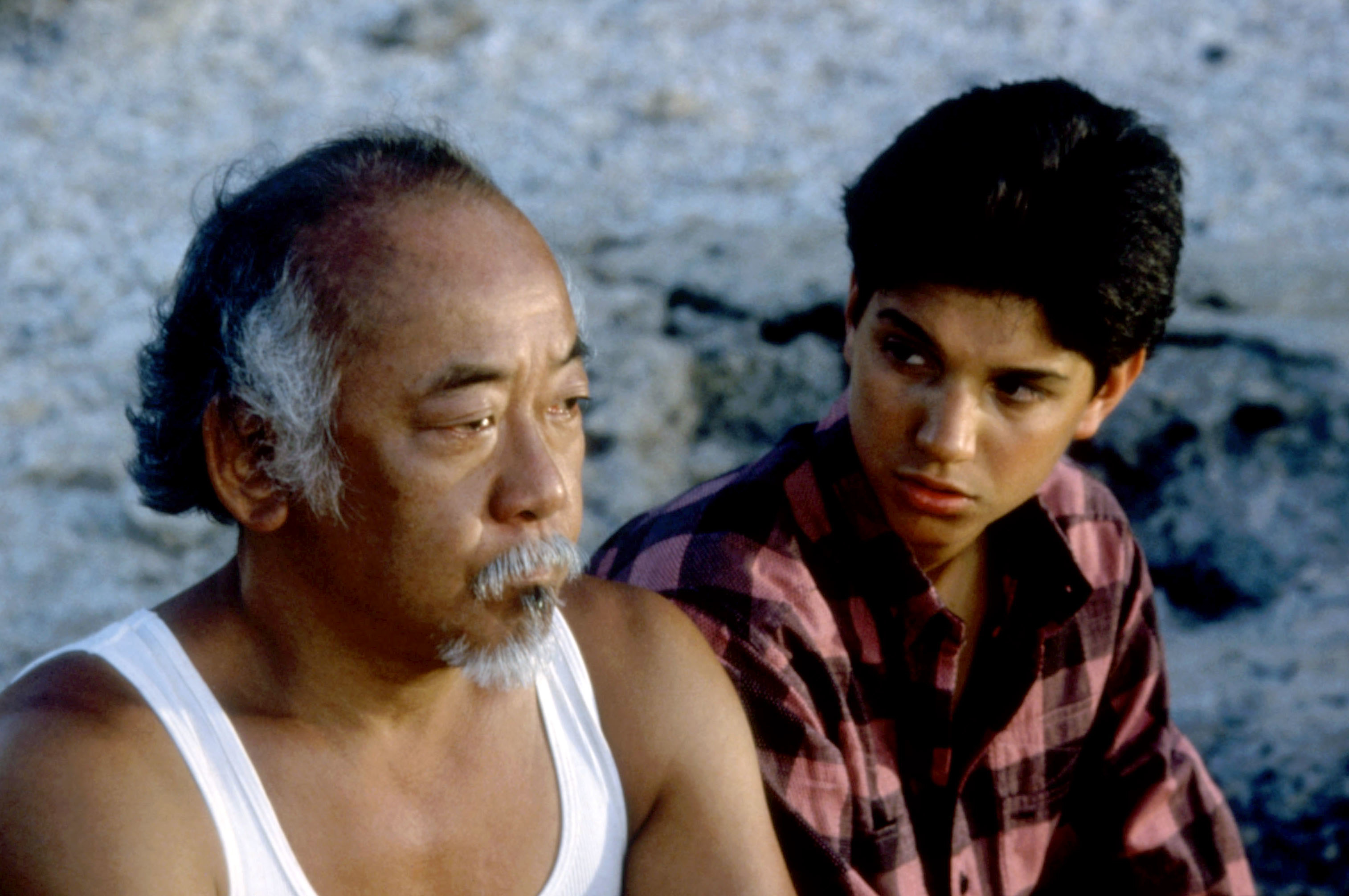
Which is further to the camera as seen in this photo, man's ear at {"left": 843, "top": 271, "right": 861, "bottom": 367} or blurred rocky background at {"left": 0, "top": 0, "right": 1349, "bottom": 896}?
blurred rocky background at {"left": 0, "top": 0, "right": 1349, "bottom": 896}

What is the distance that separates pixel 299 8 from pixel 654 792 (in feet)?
19.9


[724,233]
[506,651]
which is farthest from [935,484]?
[724,233]

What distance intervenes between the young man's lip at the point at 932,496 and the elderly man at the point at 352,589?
66 cm

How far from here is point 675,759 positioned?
75.5 inches

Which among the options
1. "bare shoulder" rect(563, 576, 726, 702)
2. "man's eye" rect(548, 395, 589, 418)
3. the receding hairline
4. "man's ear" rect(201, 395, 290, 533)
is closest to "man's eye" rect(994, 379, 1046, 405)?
"bare shoulder" rect(563, 576, 726, 702)

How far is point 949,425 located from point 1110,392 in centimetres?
45

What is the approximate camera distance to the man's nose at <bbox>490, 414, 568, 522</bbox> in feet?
5.40

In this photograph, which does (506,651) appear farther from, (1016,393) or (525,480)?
(1016,393)

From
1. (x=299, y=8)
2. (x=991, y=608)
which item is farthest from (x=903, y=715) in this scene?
(x=299, y=8)

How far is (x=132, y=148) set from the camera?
6227mm

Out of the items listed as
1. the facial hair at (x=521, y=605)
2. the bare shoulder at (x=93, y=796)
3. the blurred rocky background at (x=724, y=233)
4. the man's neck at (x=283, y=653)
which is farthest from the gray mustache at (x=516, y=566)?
the blurred rocky background at (x=724, y=233)

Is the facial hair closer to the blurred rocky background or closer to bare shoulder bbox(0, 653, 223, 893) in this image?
bare shoulder bbox(0, 653, 223, 893)

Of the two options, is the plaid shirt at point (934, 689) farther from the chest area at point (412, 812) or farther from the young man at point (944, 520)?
the chest area at point (412, 812)

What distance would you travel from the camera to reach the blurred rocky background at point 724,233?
3.82 meters
